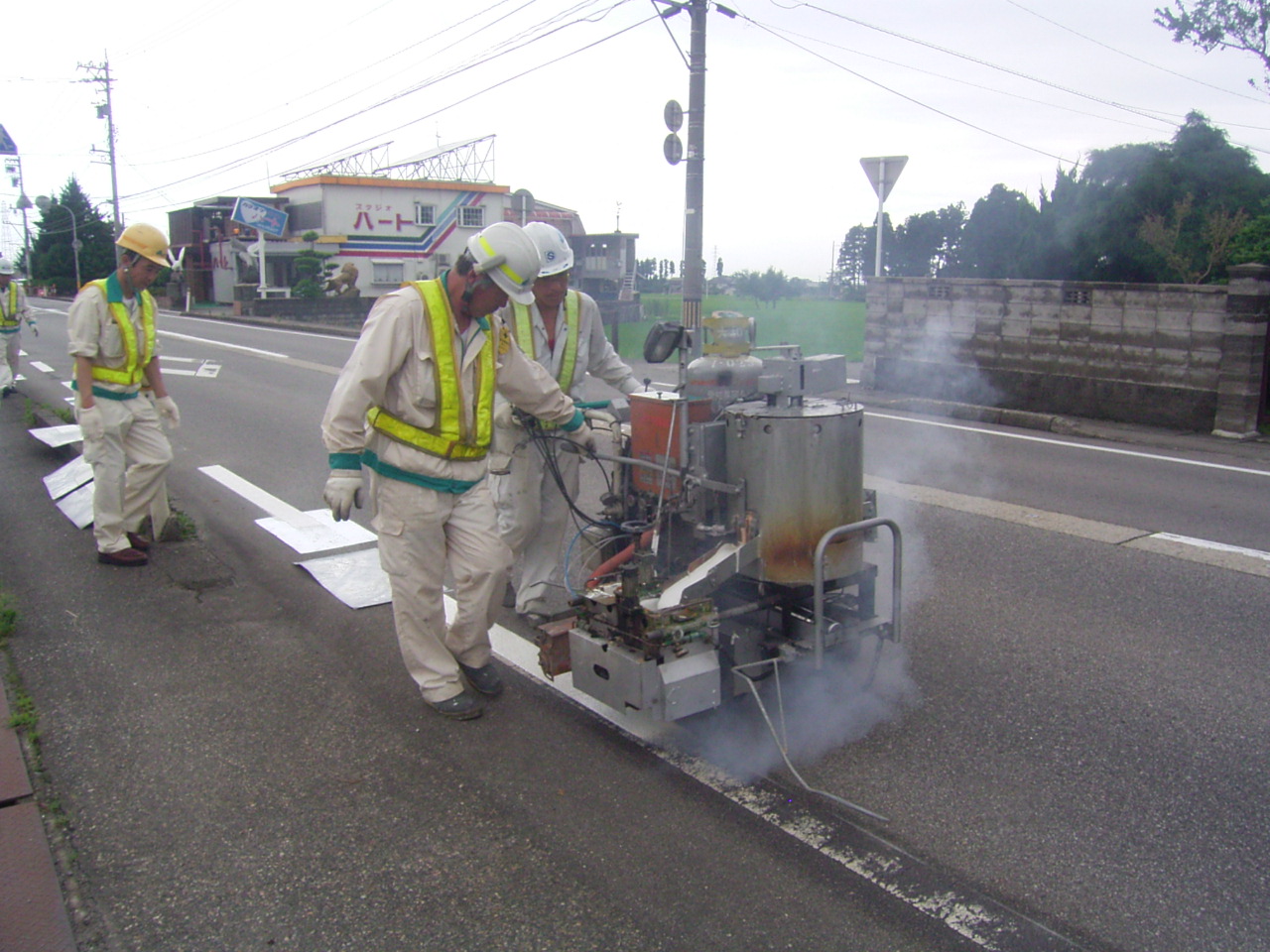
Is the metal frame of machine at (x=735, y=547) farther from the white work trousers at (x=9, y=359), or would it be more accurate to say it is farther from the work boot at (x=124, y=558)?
the white work trousers at (x=9, y=359)

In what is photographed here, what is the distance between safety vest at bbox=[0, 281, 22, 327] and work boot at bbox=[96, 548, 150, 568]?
8.38 m

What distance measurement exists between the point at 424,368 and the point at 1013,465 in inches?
255

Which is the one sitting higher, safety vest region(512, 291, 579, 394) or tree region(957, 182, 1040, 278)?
tree region(957, 182, 1040, 278)

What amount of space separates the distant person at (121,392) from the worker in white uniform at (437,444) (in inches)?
101

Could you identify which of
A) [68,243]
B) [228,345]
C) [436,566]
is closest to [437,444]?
[436,566]

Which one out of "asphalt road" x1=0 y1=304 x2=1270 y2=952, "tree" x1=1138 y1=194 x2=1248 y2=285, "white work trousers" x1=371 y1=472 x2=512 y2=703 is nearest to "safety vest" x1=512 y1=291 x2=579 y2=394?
"white work trousers" x1=371 y1=472 x2=512 y2=703

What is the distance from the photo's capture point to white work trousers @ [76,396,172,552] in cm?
584

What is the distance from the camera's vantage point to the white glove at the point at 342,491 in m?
3.75

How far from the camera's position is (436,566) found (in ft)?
13.4

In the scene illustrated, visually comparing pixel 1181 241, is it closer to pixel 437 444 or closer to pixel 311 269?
pixel 437 444

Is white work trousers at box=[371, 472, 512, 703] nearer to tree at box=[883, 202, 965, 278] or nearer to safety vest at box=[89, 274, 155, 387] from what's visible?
safety vest at box=[89, 274, 155, 387]

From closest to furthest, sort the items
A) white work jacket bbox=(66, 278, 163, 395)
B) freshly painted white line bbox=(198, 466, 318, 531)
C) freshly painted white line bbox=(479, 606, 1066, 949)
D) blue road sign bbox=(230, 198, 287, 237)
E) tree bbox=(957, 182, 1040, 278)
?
freshly painted white line bbox=(479, 606, 1066, 949), white work jacket bbox=(66, 278, 163, 395), freshly painted white line bbox=(198, 466, 318, 531), tree bbox=(957, 182, 1040, 278), blue road sign bbox=(230, 198, 287, 237)

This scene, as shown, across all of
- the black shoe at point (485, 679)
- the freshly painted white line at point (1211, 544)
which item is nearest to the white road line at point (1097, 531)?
the freshly painted white line at point (1211, 544)

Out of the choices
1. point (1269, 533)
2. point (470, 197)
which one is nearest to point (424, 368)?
point (1269, 533)
